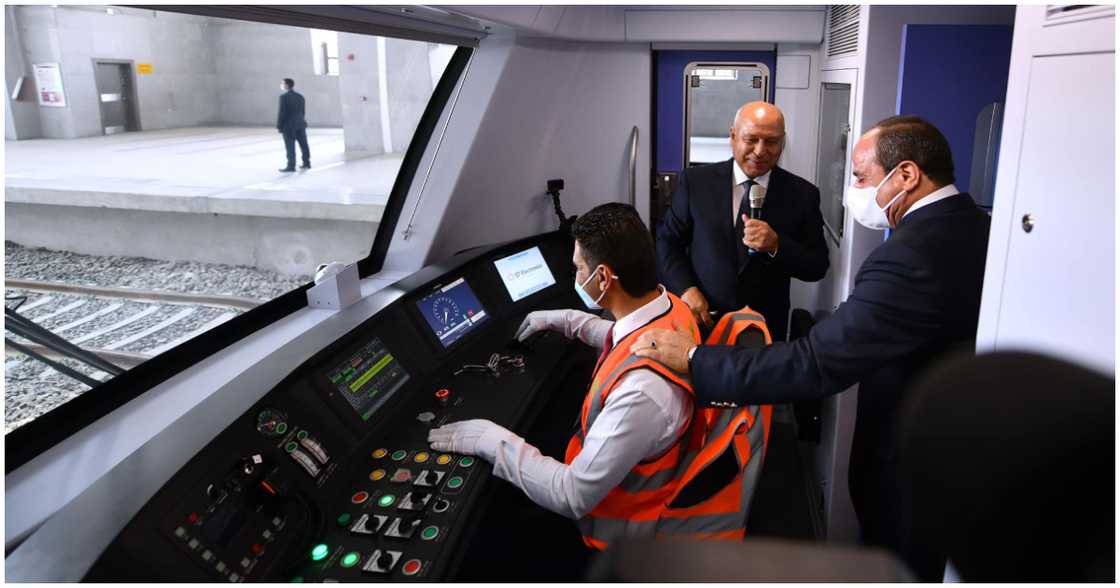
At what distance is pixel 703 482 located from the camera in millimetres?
1653

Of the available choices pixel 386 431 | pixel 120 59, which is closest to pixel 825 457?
pixel 386 431

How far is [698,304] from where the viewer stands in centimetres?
266

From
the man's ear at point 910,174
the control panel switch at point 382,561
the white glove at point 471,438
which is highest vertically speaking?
the man's ear at point 910,174

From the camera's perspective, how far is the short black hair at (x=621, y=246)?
175 centimetres

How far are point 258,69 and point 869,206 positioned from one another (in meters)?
1.90

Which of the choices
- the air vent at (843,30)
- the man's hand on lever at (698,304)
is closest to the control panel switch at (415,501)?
the man's hand on lever at (698,304)

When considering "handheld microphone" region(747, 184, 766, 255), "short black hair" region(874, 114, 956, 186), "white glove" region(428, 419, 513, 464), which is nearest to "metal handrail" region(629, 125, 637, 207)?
"handheld microphone" region(747, 184, 766, 255)

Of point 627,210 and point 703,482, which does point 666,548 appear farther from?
point 627,210

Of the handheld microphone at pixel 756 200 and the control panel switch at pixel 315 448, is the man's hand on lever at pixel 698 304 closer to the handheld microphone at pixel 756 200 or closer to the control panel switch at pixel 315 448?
the handheld microphone at pixel 756 200

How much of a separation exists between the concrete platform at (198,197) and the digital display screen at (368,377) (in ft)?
2.59

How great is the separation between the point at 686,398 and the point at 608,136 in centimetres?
245

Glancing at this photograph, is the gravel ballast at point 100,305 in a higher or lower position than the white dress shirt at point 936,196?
lower

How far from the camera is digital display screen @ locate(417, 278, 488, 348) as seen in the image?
2.35m

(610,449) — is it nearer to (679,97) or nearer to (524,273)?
(524,273)
